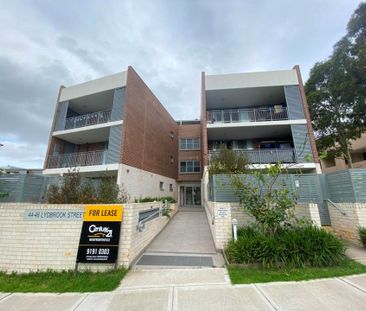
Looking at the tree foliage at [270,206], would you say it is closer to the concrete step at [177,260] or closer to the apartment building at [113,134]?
the concrete step at [177,260]

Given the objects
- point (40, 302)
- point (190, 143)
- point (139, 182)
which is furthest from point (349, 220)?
point (190, 143)

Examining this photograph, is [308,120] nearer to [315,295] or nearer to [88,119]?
[315,295]

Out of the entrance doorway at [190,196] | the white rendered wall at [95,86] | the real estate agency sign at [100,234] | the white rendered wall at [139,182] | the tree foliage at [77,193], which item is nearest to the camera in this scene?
the real estate agency sign at [100,234]

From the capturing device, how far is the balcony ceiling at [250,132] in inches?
530

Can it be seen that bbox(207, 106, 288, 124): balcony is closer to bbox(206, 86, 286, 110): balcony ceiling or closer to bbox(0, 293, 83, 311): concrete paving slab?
bbox(206, 86, 286, 110): balcony ceiling

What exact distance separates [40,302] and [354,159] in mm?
32661

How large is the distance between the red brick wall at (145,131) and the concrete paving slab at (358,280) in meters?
10.8

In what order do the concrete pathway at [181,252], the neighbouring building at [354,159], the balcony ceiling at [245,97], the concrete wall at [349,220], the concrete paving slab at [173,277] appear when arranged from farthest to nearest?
1. the neighbouring building at [354,159]
2. the balcony ceiling at [245,97]
3. the concrete wall at [349,220]
4. the concrete pathway at [181,252]
5. the concrete paving slab at [173,277]

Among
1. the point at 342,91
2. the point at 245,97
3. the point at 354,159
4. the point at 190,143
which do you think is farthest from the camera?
the point at 354,159

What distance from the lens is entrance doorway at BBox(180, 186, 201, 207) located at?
20359 mm

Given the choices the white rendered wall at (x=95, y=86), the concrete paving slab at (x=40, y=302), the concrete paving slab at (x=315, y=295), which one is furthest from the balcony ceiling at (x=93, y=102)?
the concrete paving slab at (x=315, y=295)

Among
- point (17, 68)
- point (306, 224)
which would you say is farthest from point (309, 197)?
point (17, 68)

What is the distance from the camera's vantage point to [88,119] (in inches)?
546

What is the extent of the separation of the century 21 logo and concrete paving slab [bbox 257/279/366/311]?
3.86m
